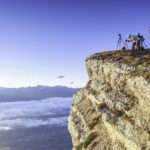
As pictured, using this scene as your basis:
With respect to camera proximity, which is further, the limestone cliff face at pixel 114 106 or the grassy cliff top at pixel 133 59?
the grassy cliff top at pixel 133 59

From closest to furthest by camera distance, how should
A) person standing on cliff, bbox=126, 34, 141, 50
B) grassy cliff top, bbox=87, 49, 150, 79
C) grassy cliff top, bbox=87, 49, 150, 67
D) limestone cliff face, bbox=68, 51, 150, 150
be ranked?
limestone cliff face, bbox=68, 51, 150, 150 → grassy cliff top, bbox=87, 49, 150, 79 → grassy cliff top, bbox=87, 49, 150, 67 → person standing on cliff, bbox=126, 34, 141, 50

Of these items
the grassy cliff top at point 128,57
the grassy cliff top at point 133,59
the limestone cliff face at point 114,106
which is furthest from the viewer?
the grassy cliff top at point 128,57

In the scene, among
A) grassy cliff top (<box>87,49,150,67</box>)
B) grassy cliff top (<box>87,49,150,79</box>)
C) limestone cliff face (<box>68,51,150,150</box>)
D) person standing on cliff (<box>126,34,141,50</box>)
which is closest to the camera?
limestone cliff face (<box>68,51,150,150</box>)

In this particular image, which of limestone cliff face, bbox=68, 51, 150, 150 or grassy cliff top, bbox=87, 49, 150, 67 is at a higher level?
grassy cliff top, bbox=87, 49, 150, 67

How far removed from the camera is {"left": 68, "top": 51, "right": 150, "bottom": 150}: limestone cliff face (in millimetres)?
27219

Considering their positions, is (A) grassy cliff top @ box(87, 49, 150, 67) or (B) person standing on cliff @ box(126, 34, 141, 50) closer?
(A) grassy cliff top @ box(87, 49, 150, 67)

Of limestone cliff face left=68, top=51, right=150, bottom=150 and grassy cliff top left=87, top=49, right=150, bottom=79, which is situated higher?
grassy cliff top left=87, top=49, right=150, bottom=79

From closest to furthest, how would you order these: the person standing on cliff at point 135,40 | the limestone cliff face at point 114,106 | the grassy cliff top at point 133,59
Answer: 1. the limestone cliff face at point 114,106
2. the grassy cliff top at point 133,59
3. the person standing on cliff at point 135,40

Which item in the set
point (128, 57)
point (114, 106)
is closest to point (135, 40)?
point (128, 57)

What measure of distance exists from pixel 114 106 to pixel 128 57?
5.89 metres

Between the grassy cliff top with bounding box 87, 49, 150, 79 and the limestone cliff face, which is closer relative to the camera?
the limestone cliff face

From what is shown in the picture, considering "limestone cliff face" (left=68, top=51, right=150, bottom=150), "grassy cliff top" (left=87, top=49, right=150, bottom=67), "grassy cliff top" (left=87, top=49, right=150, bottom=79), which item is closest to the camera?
"limestone cliff face" (left=68, top=51, right=150, bottom=150)

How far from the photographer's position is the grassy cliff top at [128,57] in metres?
32.0

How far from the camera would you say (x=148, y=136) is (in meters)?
25.7
